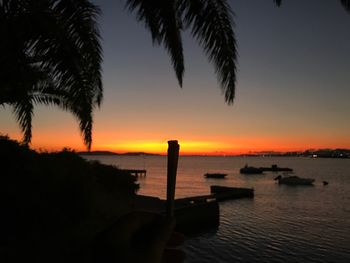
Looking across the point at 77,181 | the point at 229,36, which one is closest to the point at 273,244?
the point at 77,181

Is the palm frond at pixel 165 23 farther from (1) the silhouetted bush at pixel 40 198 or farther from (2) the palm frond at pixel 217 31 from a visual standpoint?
(1) the silhouetted bush at pixel 40 198

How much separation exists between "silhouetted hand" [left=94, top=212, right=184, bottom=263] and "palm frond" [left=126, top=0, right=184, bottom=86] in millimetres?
6078

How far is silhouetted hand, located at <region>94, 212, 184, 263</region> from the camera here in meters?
2.13

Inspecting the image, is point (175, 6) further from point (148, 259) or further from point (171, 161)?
point (148, 259)

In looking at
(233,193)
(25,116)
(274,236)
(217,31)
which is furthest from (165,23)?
(233,193)

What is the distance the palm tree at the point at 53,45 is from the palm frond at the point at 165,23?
1.35 m

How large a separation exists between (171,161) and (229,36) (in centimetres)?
565

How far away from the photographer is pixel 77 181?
14031mm

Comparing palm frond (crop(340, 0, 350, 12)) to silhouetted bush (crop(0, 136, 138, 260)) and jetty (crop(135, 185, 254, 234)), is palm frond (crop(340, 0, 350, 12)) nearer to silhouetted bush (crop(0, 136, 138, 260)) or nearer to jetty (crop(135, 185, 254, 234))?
silhouetted bush (crop(0, 136, 138, 260))

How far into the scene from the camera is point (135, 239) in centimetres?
228

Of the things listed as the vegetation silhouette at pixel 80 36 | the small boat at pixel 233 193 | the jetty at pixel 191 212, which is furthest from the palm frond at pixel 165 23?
the small boat at pixel 233 193

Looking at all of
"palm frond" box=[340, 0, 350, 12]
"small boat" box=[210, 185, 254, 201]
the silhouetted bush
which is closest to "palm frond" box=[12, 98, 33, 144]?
the silhouetted bush

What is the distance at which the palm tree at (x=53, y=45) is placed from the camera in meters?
7.14

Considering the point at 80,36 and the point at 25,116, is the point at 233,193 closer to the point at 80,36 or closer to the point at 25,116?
the point at 25,116
